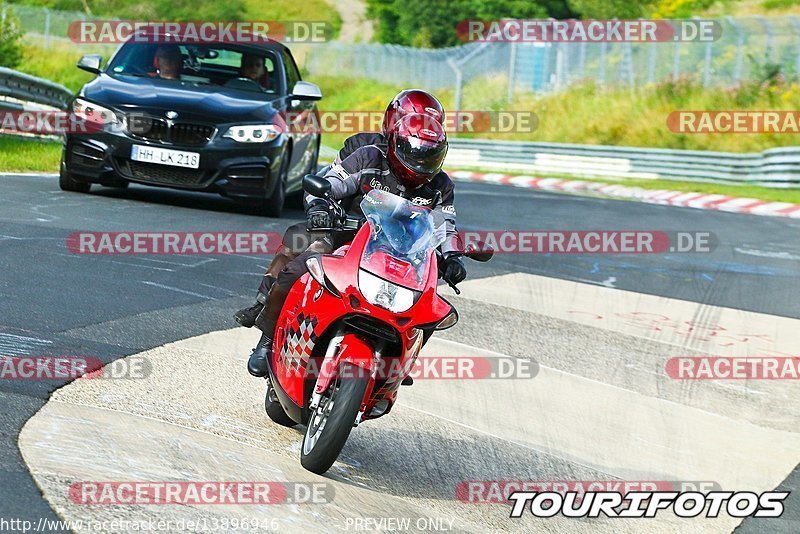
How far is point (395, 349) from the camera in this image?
196 inches

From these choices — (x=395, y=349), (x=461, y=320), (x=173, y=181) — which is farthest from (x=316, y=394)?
(x=173, y=181)

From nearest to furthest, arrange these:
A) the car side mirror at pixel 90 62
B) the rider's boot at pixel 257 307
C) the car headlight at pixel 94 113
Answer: the rider's boot at pixel 257 307 → the car headlight at pixel 94 113 → the car side mirror at pixel 90 62

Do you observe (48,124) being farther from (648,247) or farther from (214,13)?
(214,13)

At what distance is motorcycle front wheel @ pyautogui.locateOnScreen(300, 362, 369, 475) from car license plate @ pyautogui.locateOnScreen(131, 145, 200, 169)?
7.13 meters

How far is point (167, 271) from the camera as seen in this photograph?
30.6 feet

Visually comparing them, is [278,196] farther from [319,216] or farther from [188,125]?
[319,216]

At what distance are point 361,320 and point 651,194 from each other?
2068 cm

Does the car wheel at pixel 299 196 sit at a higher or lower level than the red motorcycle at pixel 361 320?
lower

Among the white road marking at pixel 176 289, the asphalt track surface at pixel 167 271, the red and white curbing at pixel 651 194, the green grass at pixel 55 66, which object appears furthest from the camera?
the green grass at pixel 55 66

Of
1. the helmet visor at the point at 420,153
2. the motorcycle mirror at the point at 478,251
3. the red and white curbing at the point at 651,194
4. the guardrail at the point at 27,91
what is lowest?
the red and white curbing at the point at 651,194

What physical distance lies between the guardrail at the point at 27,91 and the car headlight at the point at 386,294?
14523 millimetres

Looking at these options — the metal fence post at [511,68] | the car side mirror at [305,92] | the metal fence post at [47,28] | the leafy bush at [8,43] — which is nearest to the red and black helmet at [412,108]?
the car side mirror at [305,92]

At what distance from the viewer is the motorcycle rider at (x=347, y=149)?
530 centimetres

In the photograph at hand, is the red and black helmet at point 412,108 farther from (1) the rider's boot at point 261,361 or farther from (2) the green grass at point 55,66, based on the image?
(2) the green grass at point 55,66
